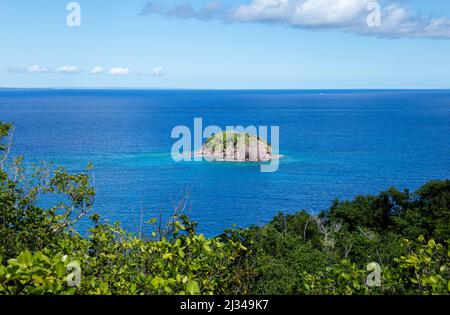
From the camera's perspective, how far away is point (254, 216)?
54125mm

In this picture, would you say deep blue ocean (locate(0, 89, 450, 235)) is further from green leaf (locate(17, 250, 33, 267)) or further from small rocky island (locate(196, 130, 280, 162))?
green leaf (locate(17, 250, 33, 267))

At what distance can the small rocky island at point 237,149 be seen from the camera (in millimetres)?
86062

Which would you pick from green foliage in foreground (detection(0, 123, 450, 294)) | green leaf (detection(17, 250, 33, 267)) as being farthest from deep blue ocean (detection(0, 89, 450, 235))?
green leaf (detection(17, 250, 33, 267))

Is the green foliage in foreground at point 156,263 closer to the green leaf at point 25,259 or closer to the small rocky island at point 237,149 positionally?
the green leaf at point 25,259

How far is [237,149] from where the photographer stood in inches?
3408

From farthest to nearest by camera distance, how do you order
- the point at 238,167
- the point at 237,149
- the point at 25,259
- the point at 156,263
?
the point at 237,149, the point at 238,167, the point at 156,263, the point at 25,259

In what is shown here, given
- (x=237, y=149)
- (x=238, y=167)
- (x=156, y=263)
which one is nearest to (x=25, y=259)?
(x=156, y=263)

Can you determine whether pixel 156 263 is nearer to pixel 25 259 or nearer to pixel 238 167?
pixel 25 259

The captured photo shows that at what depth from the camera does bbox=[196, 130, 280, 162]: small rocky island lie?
86.1 meters

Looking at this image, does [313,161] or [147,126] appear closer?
[313,161]

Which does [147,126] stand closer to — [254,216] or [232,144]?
[232,144]

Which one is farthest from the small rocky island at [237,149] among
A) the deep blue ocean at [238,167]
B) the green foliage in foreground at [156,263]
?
the green foliage in foreground at [156,263]
